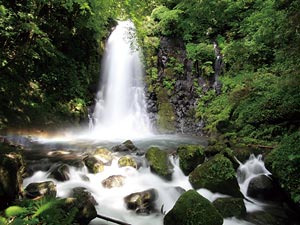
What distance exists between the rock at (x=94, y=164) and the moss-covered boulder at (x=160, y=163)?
1385 millimetres

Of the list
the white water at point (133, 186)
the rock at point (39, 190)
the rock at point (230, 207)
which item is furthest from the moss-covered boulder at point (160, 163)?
the rock at point (39, 190)

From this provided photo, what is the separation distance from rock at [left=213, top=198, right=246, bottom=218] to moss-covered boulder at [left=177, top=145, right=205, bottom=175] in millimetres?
1641

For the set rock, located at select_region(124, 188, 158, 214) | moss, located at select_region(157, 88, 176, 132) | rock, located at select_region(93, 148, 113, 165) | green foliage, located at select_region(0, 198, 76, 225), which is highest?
moss, located at select_region(157, 88, 176, 132)

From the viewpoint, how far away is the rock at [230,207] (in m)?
5.48

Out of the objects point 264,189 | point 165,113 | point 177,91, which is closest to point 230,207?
point 264,189

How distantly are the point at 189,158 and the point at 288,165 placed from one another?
2.51m

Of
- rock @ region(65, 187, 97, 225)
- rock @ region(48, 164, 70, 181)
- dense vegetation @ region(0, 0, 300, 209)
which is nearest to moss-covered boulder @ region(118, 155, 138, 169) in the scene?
rock @ region(48, 164, 70, 181)

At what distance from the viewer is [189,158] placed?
24.3 feet

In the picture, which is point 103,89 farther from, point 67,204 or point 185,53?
point 67,204

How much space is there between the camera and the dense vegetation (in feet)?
25.4

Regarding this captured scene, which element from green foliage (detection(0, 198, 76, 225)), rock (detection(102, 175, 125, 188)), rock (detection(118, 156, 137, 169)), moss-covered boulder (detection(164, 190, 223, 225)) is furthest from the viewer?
rock (detection(118, 156, 137, 169))

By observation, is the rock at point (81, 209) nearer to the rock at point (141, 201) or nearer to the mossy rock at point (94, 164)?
the rock at point (141, 201)

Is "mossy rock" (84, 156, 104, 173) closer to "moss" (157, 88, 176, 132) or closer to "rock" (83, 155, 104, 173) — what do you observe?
"rock" (83, 155, 104, 173)

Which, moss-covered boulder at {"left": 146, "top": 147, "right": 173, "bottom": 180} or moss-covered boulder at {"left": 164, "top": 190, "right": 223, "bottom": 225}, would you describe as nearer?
moss-covered boulder at {"left": 164, "top": 190, "right": 223, "bottom": 225}
